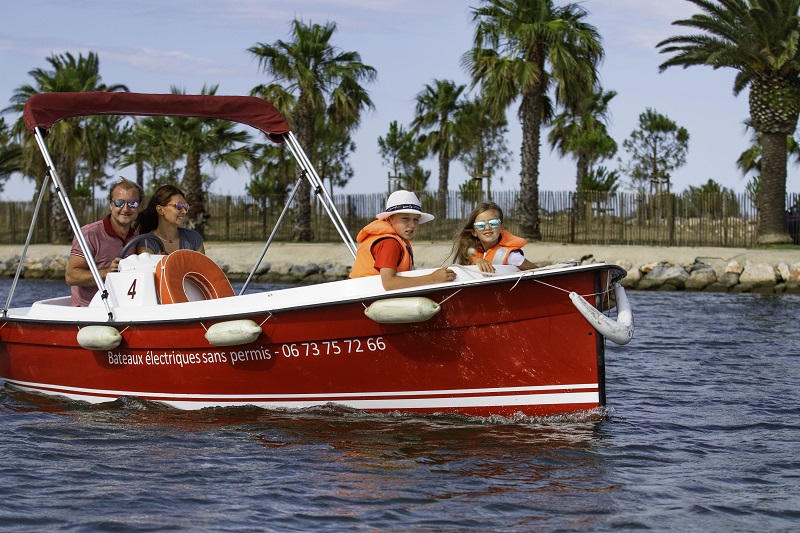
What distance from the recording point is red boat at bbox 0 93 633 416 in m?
7.93

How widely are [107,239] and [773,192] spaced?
23484 millimetres

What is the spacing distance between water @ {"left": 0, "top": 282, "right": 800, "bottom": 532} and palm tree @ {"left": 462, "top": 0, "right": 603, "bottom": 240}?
880 inches

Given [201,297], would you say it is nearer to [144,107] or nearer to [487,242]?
[144,107]

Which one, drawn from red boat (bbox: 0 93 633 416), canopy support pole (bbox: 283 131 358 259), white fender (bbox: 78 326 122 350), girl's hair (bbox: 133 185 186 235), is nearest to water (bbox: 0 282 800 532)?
red boat (bbox: 0 93 633 416)

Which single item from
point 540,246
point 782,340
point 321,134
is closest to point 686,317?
point 782,340

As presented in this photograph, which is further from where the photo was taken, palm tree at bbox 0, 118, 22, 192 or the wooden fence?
palm tree at bbox 0, 118, 22, 192

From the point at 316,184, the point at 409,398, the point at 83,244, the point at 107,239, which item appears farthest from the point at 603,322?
the point at 107,239

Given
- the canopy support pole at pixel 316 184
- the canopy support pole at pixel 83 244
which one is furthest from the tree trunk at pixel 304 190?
the canopy support pole at pixel 83 244

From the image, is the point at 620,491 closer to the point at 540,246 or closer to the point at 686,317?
A: the point at 686,317

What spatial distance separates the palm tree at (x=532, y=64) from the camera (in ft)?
105

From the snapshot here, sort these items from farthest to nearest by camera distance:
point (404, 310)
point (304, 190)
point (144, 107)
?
point (304, 190), point (144, 107), point (404, 310)

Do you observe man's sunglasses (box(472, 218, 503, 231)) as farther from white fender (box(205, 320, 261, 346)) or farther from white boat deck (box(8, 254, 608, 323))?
white fender (box(205, 320, 261, 346))

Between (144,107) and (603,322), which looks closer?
(603,322)

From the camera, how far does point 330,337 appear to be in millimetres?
8336
